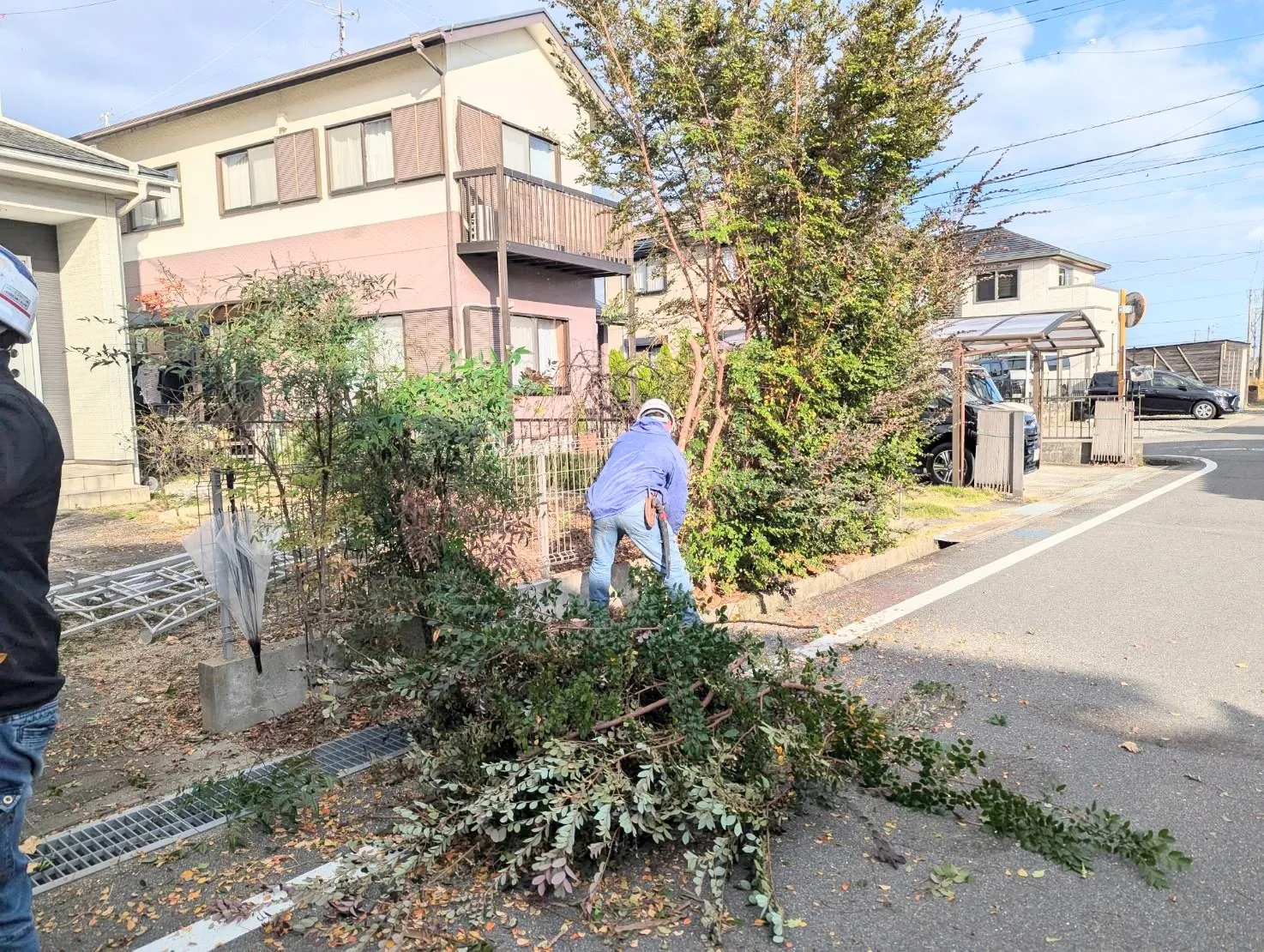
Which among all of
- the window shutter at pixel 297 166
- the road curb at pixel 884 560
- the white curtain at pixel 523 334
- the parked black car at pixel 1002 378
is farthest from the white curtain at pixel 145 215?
the parked black car at pixel 1002 378

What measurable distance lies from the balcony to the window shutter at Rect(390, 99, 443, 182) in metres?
0.65

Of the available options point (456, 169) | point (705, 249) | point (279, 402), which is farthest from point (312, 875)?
point (456, 169)

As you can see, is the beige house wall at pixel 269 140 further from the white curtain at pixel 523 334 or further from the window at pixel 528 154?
the white curtain at pixel 523 334

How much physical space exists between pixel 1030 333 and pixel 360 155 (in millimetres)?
12136

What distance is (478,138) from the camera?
1412 centimetres

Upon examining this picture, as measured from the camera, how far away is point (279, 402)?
4.33m

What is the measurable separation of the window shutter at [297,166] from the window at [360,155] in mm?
299

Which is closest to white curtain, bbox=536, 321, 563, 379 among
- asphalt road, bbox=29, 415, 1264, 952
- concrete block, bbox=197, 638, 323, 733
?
asphalt road, bbox=29, 415, 1264, 952

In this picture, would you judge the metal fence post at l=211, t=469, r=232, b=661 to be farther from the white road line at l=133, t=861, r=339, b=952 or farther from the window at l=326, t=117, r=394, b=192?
the window at l=326, t=117, r=394, b=192

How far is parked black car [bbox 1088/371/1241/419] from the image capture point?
30984 mm

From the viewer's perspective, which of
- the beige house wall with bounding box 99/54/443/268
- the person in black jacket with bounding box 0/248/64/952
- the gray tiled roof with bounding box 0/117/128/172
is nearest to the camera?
the person in black jacket with bounding box 0/248/64/952

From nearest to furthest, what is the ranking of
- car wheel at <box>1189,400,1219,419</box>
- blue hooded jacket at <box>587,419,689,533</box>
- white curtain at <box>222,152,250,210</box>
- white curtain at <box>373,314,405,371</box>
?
white curtain at <box>373,314,405,371</box>
blue hooded jacket at <box>587,419,689,533</box>
white curtain at <box>222,152,250,210</box>
car wheel at <box>1189,400,1219,419</box>

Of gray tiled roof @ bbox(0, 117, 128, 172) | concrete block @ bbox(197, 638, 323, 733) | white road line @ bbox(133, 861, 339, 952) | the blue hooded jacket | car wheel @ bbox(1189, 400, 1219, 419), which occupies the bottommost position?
white road line @ bbox(133, 861, 339, 952)

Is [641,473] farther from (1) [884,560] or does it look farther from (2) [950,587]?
(1) [884,560]
